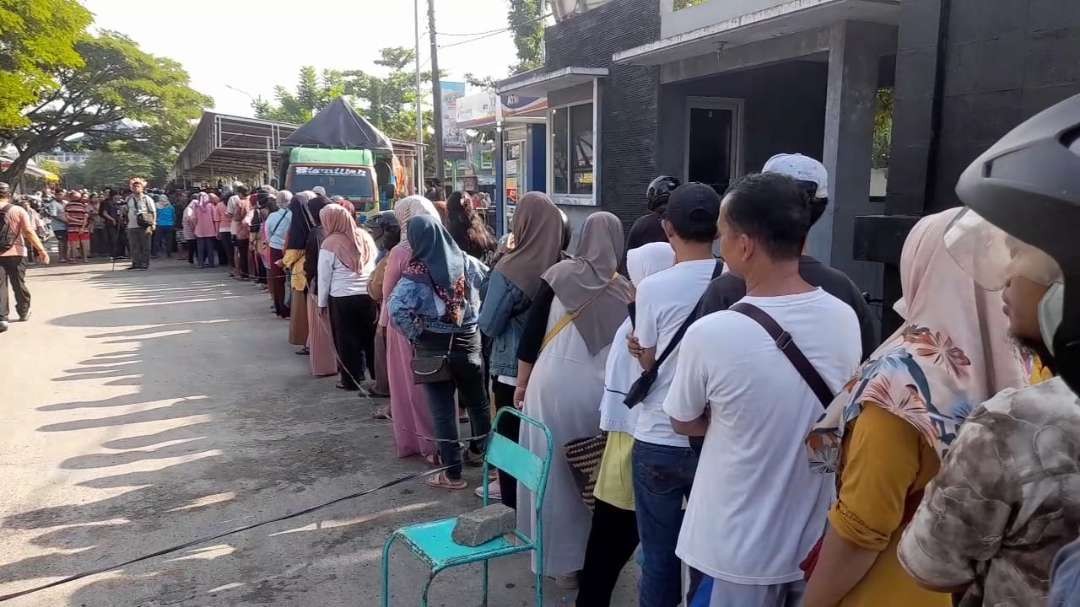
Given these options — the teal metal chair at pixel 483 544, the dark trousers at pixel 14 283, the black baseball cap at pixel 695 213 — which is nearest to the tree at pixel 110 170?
the dark trousers at pixel 14 283

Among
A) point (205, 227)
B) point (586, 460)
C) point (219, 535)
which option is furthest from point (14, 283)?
point (586, 460)

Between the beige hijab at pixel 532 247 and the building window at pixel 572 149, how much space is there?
718 centimetres

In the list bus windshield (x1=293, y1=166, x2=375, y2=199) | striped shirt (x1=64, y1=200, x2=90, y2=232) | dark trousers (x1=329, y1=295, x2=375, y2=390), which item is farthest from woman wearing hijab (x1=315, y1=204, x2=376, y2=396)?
striped shirt (x1=64, y1=200, x2=90, y2=232)

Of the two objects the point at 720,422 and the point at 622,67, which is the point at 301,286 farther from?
the point at 720,422

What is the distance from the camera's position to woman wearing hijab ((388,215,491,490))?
445 cm

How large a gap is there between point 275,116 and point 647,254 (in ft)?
159

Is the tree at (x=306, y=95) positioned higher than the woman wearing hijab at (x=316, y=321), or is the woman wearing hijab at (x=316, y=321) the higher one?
the tree at (x=306, y=95)

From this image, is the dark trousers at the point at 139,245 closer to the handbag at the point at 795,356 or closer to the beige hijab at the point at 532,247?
the beige hijab at the point at 532,247

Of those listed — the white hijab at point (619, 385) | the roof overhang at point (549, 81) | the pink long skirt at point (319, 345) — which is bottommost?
the pink long skirt at point (319, 345)

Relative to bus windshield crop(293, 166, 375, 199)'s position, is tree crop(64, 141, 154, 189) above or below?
above

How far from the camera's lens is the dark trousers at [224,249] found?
54.2 ft

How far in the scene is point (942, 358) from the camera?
1.43 m

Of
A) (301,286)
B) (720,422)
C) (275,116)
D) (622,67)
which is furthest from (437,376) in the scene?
(275,116)

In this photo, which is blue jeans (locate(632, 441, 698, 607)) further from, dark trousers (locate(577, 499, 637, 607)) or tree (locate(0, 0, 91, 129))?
tree (locate(0, 0, 91, 129))
